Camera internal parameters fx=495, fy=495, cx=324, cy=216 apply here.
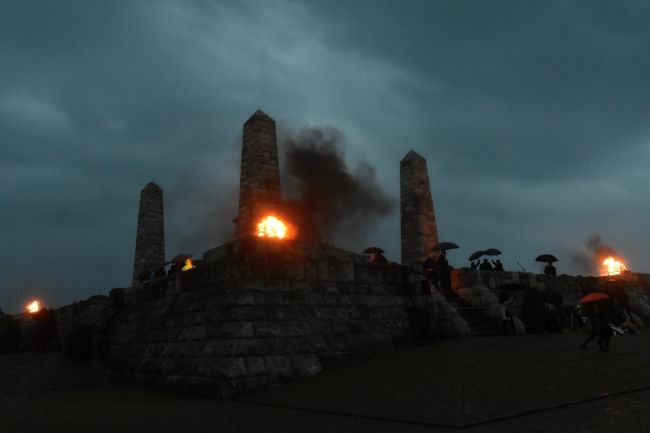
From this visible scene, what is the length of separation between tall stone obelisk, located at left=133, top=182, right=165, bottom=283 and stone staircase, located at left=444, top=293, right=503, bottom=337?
20.0 metres

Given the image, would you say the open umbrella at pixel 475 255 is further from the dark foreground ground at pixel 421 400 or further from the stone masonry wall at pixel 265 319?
the dark foreground ground at pixel 421 400

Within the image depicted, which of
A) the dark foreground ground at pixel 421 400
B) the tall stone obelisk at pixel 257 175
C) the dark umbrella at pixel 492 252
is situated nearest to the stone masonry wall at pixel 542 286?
the dark umbrella at pixel 492 252

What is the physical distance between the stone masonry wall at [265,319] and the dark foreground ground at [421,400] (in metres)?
0.52

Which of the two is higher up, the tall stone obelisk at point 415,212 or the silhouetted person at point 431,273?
the tall stone obelisk at point 415,212

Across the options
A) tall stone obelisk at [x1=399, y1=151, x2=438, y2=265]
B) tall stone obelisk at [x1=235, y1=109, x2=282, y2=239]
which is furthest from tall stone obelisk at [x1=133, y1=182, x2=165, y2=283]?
tall stone obelisk at [x1=399, y1=151, x2=438, y2=265]

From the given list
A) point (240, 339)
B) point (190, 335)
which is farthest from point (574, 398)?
point (190, 335)

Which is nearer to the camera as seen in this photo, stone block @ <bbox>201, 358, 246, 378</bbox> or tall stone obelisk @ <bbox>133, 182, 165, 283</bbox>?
stone block @ <bbox>201, 358, 246, 378</bbox>

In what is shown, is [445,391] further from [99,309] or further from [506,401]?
[99,309]

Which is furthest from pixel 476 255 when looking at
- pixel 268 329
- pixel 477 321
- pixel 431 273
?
pixel 268 329

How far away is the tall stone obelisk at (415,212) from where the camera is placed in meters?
24.0

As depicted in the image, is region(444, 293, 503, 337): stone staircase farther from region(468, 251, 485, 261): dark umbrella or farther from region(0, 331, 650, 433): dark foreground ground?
region(468, 251, 485, 261): dark umbrella

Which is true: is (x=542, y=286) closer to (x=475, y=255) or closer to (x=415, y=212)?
(x=475, y=255)

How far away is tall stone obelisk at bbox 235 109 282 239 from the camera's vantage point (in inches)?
907

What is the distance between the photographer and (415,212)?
24.2 m
